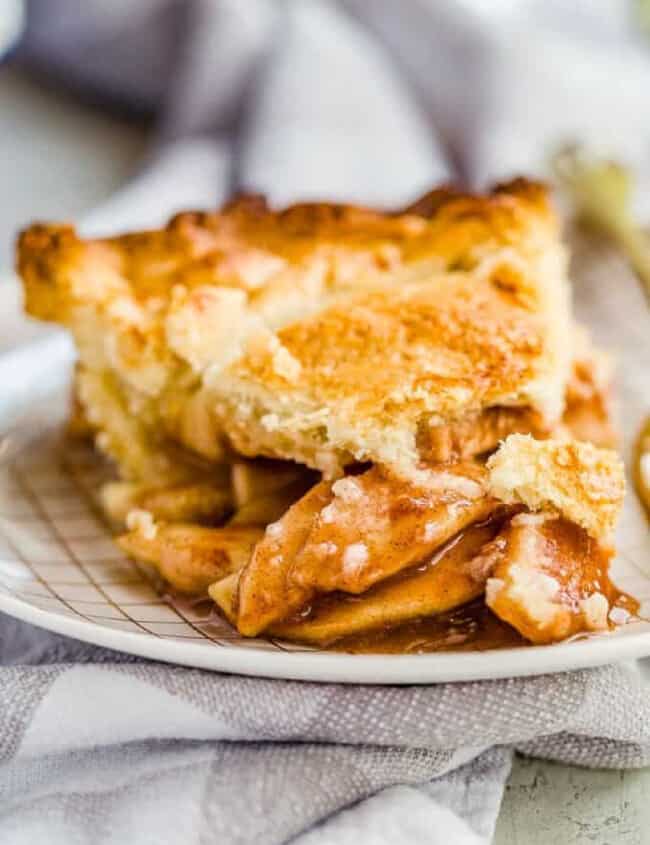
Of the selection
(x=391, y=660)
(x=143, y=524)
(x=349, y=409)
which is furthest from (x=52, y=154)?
(x=391, y=660)

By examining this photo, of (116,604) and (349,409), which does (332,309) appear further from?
(116,604)

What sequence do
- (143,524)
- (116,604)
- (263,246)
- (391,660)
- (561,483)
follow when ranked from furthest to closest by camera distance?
(263,246), (143,524), (116,604), (561,483), (391,660)

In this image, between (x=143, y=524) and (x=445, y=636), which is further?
(x=143, y=524)

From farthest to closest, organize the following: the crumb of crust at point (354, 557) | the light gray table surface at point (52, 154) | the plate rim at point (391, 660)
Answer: the light gray table surface at point (52, 154) < the crumb of crust at point (354, 557) < the plate rim at point (391, 660)

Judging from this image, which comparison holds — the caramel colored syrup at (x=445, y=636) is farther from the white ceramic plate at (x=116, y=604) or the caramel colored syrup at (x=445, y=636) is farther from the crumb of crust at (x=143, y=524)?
the crumb of crust at (x=143, y=524)

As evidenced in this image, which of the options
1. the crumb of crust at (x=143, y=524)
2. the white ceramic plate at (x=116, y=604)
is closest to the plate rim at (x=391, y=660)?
the white ceramic plate at (x=116, y=604)

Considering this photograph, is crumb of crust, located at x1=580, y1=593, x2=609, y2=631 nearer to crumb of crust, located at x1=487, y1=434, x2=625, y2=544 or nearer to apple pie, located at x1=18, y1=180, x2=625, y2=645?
apple pie, located at x1=18, y1=180, x2=625, y2=645

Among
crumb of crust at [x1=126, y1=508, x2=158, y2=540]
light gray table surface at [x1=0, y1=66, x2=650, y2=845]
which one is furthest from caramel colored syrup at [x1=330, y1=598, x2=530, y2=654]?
light gray table surface at [x1=0, y1=66, x2=650, y2=845]
